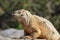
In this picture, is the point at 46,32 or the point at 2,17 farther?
Answer: the point at 2,17

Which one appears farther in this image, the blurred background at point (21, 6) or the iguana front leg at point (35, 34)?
the blurred background at point (21, 6)

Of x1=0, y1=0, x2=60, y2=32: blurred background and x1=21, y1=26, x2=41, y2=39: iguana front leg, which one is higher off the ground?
x1=0, y1=0, x2=60, y2=32: blurred background

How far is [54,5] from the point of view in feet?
74.2

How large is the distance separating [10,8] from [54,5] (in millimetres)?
3247

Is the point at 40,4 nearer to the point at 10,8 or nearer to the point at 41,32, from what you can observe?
the point at 10,8

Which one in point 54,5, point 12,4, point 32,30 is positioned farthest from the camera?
point 54,5

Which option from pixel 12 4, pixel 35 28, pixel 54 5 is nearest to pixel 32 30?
pixel 35 28

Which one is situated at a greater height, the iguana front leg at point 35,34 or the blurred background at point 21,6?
the blurred background at point 21,6

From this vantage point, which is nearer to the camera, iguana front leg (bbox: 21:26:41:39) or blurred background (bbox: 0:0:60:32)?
iguana front leg (bbox: 21:26:41:39)

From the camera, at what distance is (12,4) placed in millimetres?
21250

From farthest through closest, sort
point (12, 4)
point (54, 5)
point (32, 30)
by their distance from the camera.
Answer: point (54, 5)
point (12, 4)
point (32, 30)

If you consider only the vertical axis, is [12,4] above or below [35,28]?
above

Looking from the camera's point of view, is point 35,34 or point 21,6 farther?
point 21,6

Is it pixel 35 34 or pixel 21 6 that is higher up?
pixel 21 6
